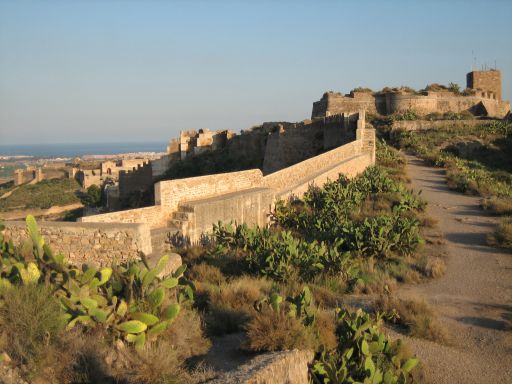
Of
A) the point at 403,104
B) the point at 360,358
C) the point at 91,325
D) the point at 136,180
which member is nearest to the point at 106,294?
the point at 91,325

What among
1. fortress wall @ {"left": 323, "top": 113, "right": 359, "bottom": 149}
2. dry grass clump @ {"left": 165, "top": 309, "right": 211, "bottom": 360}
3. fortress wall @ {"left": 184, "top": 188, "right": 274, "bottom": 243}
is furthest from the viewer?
fortress wall @ {"left": 323, "top": 113, "right": 359, "bottom": 149}

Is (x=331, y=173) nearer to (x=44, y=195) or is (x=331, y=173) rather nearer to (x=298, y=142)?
(x=298, y=142)

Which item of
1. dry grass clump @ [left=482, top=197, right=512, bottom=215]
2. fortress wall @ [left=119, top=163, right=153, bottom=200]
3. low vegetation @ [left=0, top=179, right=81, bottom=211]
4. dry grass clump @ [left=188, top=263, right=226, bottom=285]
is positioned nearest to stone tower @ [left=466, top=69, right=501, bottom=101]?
fortress wall @ [left=119, top=163, right=153, bottom=200]

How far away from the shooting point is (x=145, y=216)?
9539 millimetres

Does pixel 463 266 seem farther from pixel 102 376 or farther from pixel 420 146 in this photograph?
pixel 420 146

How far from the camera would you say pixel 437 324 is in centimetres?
569

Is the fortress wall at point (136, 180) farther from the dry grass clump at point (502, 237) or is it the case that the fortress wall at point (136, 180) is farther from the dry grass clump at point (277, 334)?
the dry grass clump at point (277, 334)

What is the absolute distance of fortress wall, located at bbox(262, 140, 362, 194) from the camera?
555 inches

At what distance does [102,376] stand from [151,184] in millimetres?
24941

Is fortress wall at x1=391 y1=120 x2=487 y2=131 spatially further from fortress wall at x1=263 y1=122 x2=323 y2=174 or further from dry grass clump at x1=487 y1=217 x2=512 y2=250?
dry grass clump at x1=487 y1=217 x2=512 y2=250

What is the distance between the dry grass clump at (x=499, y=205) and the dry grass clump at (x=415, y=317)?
7195mm

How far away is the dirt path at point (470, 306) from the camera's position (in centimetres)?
496

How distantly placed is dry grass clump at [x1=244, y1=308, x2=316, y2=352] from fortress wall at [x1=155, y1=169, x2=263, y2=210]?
5640 mm

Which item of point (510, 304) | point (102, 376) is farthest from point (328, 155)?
point (102, 376)
